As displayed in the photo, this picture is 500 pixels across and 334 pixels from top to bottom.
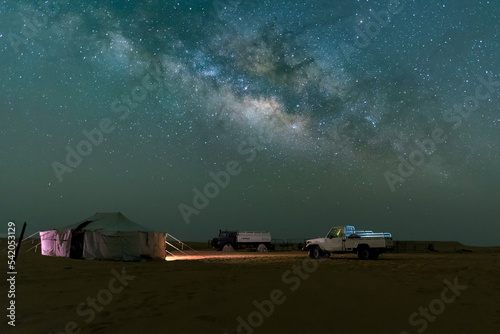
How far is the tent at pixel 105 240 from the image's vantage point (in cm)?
2264

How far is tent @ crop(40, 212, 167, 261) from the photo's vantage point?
74.3 ft

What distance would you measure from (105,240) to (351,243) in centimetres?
1522

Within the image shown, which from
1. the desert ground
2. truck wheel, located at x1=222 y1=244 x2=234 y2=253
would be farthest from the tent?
truck wheel, located at x1=222 y1=244 x2=234 y2=253

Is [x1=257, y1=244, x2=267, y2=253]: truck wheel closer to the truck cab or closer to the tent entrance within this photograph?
the truck cab

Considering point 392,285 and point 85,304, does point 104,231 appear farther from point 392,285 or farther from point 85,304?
point 392,285

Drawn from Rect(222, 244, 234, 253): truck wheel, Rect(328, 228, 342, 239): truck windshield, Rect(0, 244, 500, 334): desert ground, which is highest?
Rect(328, 228, 342, 239): truck windshield

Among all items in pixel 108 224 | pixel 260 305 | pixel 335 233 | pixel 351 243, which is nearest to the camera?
pixel 260 305

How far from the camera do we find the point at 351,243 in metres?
24.5

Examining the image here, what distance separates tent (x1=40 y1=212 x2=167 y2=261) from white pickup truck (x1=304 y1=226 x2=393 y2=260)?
10417 millimetres

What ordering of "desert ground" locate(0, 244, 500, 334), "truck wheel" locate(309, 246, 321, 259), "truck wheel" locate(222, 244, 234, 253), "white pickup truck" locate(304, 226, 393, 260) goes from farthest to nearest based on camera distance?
1. "truck wheel" locate(222, 244, 234, 253)
2. "truck wheel" locate(309, 246, 321, 259)
3. "white pickup truck" locate(304, 226, 393, 260)
4. "desert ground" locate(0, 244, 500, 334)

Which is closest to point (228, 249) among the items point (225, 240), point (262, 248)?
point (225, 240)

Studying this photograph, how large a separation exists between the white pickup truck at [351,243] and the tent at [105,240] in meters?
10.4

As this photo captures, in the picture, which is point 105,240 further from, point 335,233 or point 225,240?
point 225,240

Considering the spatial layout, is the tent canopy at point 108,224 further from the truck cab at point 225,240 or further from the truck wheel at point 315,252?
the truck cab at point 225,240
